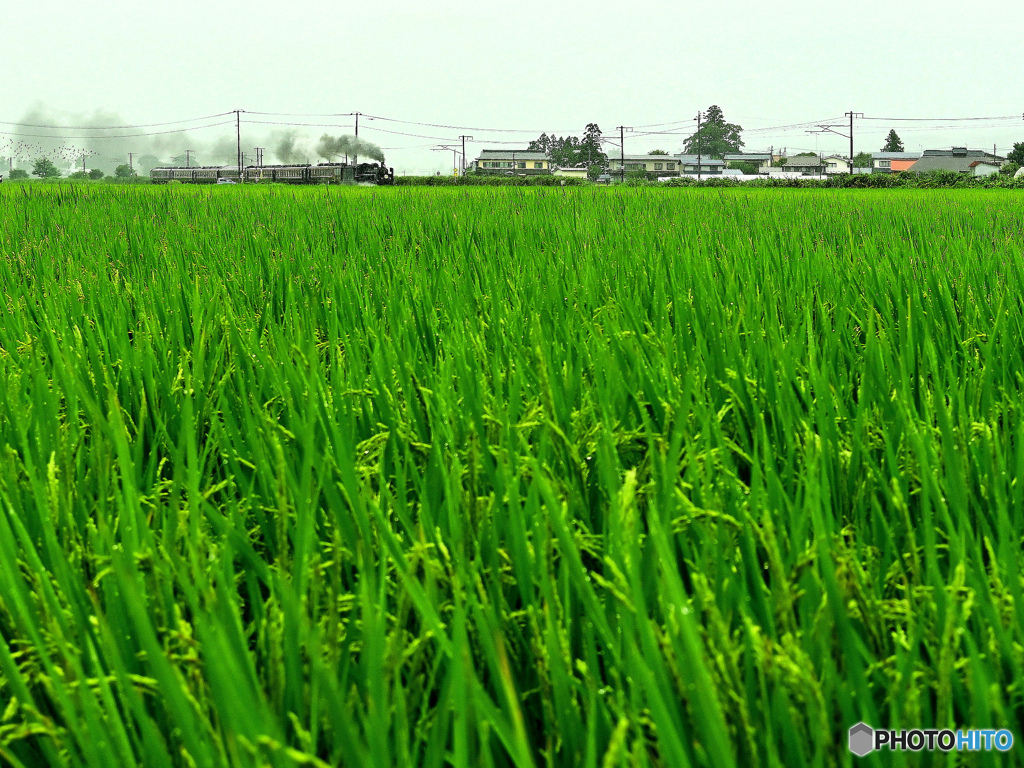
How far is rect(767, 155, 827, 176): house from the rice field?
8378cm

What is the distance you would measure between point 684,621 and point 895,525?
19.9 inches

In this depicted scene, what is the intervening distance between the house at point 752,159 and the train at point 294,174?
5952 centimetres

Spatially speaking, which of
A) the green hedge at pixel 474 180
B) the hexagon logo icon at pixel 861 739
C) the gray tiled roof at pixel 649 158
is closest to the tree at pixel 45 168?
the green hedge at pixel 474 180

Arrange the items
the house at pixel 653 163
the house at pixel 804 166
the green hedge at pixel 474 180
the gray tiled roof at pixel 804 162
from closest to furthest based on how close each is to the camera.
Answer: the green hedge at pixel 474 180, the house at pixel 804 166, the house at pixel 653 163, the gray tiled roof at pixel 804 162

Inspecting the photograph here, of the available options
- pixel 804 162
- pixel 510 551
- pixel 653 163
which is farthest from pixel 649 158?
pixel 510 551

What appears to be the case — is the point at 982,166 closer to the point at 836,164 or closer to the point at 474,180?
the point at 836,164

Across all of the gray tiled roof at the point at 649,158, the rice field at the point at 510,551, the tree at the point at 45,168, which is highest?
the gray tiled roof at the point at 649,158

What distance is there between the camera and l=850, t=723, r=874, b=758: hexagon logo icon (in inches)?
22.2

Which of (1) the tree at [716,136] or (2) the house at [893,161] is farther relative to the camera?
(1) the tree at [716,136]

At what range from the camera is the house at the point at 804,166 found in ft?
268

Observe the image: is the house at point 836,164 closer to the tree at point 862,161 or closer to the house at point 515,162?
the tree at point 862,161

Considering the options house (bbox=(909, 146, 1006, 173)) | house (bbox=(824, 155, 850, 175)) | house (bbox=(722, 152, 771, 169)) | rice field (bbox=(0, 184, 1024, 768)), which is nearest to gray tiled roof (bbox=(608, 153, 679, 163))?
house (bbox=(722, 152, 771, 169))

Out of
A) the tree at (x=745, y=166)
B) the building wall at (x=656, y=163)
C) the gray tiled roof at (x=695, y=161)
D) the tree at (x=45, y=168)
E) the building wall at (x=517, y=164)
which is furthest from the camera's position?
the gray tiled roof at (x=695, y=161)

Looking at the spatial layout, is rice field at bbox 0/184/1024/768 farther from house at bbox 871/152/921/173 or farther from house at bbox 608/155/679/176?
house at bbox 608/155/679/176
